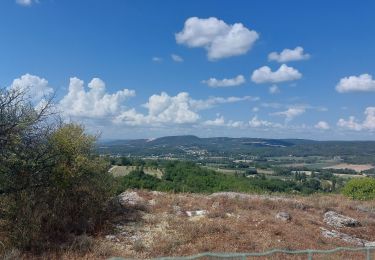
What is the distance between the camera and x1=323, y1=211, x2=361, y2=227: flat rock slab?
19.7m

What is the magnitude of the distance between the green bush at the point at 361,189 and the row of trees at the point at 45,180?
20.1 metres

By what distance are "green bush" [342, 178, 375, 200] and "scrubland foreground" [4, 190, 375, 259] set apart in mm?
6907

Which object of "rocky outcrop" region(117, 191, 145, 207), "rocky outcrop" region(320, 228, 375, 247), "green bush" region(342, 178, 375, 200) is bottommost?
"rocky outcrop" region(320, 228, 375, 247)

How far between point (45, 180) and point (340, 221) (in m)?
13.4

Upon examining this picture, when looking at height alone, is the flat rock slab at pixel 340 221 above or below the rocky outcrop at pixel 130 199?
below

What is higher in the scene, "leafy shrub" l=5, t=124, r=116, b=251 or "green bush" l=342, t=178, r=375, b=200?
"leafy shrub" l=5, t=124, r=116, b=251

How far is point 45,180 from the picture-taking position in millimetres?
14883

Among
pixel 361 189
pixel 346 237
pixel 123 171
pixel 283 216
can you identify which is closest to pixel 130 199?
pixel 283 216

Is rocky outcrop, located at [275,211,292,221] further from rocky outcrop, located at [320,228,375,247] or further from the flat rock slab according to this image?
the flat rock slab

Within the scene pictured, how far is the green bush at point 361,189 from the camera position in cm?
2962

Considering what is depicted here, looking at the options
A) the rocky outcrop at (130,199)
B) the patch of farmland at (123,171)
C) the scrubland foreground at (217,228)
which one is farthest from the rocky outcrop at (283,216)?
the patch of farmland at (123,171)

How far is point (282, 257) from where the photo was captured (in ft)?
41.5

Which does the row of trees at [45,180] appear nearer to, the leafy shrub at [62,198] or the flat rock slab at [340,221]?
the leafy shrub at [62,198]

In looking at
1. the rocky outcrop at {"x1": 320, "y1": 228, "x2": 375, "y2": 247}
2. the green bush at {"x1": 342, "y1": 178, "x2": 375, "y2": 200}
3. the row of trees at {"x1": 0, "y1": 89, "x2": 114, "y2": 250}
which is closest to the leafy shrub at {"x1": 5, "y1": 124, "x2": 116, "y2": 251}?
the row of trees at {"x1": 0, "y1": 89, "x2": 114, "y2": 250}
